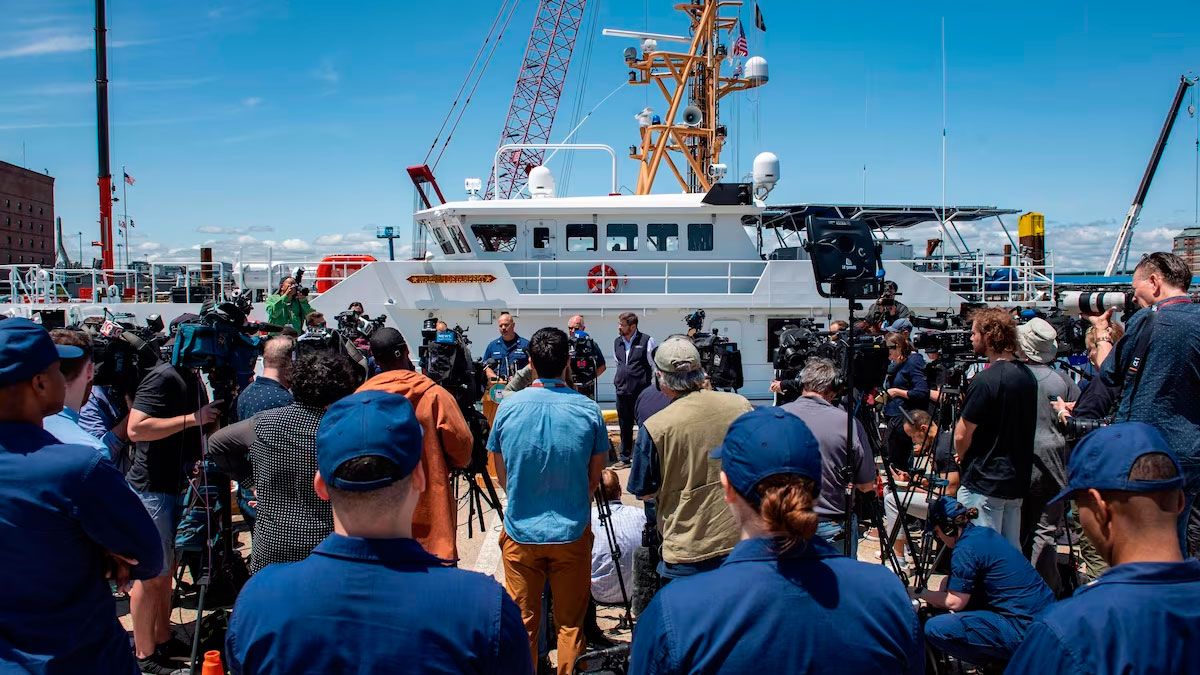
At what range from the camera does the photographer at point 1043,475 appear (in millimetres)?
4500

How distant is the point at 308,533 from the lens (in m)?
3.13

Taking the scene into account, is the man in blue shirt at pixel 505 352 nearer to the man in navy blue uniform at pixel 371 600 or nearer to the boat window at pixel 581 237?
the boat window at pixel 581 237

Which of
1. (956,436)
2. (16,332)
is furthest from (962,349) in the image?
(16,332)

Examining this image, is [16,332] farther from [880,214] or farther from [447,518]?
[880,214]

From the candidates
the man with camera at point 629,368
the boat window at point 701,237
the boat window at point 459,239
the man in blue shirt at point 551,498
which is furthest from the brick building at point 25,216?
the man in blue shirt at point 551,498

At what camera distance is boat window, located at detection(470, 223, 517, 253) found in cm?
1371

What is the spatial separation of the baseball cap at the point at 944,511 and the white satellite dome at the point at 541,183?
11.6 meters

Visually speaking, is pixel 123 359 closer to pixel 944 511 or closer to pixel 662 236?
pixel 944 511

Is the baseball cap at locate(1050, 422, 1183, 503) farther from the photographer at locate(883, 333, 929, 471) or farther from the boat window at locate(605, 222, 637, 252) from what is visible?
the boat window at locate(605, 222, 637, 252)

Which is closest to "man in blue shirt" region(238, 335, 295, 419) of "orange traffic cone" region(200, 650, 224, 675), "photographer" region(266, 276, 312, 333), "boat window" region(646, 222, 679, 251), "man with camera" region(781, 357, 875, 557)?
"orange traffic cone" region(200, 650, 224, 675)

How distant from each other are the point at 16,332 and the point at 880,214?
1910 centimetres

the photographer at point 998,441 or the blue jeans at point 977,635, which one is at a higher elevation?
the photographer at point 998,441

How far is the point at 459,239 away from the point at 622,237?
2939 millimetres

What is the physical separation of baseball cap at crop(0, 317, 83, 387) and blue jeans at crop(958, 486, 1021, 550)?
4.30 m
